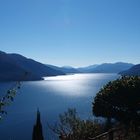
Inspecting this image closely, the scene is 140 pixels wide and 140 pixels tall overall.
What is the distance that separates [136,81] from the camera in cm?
4581

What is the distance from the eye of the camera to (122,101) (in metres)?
45.1

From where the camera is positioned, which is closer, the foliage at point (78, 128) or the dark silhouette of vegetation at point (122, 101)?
the foliage at point (78, 128)

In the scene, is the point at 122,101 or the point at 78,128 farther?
the point at 122,101

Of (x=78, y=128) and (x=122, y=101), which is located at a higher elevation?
(x=122, y=101)

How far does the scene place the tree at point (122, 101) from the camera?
44.4m

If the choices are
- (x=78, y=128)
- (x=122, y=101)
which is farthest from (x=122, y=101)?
(x=78, y=128)

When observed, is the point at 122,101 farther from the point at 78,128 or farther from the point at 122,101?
the point at 78,128

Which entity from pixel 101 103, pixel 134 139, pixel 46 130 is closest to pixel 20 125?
pixel 46 130

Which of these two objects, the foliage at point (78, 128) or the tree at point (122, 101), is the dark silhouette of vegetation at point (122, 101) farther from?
the foliage at point (78, 128)

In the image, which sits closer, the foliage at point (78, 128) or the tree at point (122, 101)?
the foliage at point (78, 128)

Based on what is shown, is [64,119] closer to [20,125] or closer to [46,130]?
[46,130]

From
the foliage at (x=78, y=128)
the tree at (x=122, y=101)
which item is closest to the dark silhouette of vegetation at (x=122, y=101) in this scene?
the tree at (x=122, y=101)

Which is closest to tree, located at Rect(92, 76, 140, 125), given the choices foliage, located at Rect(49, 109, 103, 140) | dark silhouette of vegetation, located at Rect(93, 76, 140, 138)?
dark silhouette of vegetation, located at Rect(93, 76, 140, 138)

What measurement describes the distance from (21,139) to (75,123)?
45.1 m
